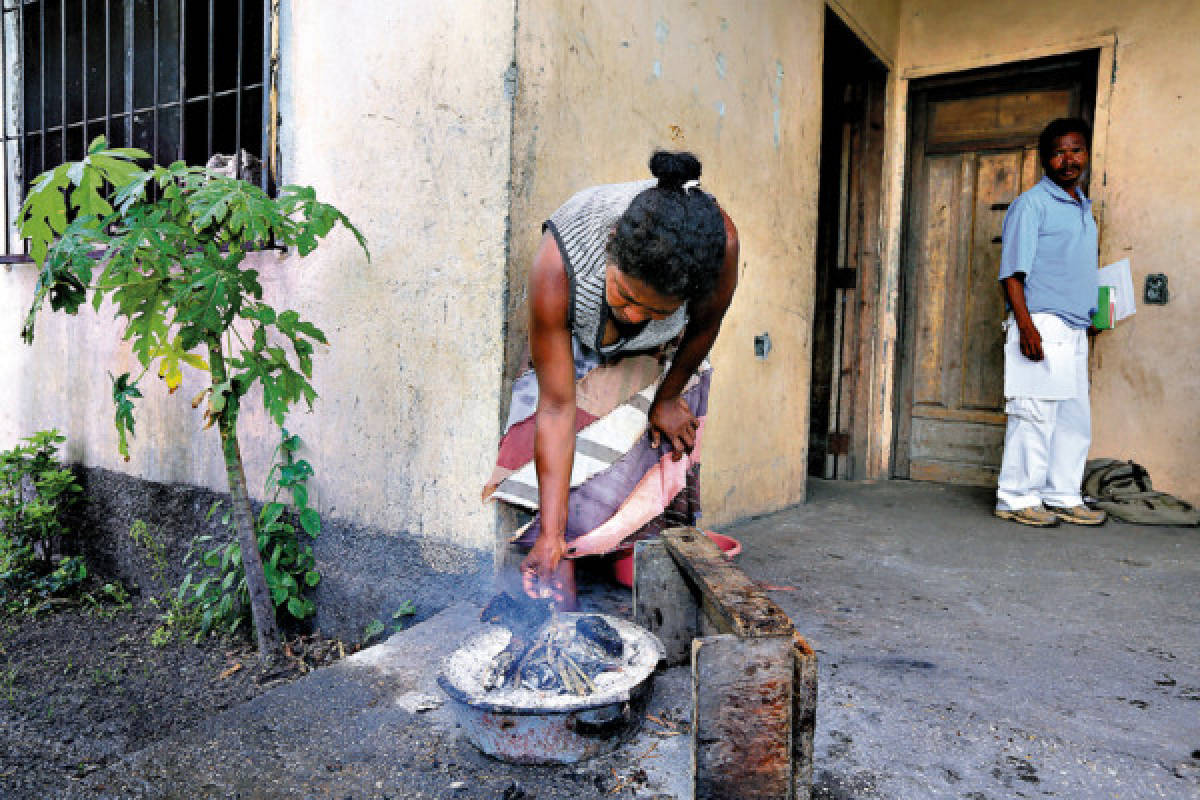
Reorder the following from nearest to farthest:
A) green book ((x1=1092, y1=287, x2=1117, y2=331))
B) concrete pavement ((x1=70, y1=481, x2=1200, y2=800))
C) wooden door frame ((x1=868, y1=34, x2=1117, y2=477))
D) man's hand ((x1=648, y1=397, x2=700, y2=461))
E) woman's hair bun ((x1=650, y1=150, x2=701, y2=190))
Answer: concrete pavement ((x1=70, y1=481, x2=1200, y2=800))
woman's hair bun ((x1=650, y1=150, x2=701, y2=190))
man's hand ((x1=648, y1=397, x2=700, y2=461))
green book ((x1=1092, y1=287, x2=1117, y2=331))
wooden door frame ((x1=868, y1=34, x2=1117, y2=477))

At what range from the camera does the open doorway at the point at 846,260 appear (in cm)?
477

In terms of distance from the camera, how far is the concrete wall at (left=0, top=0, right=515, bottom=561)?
2432 millimetres

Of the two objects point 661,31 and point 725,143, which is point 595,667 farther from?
point 725,143

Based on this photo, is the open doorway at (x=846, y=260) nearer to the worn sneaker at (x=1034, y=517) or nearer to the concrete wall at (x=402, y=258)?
the worn sneaker at (x=1034, y=517)

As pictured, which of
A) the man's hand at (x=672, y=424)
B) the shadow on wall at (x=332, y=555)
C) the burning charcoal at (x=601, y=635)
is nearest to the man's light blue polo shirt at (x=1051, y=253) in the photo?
the man's hand at (x=672, y=424)

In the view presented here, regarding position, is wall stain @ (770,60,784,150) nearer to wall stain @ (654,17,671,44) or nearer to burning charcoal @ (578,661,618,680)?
wall stain @ (654,17,671,44)

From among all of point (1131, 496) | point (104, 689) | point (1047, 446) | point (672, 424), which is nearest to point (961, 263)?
point (1047, 446)

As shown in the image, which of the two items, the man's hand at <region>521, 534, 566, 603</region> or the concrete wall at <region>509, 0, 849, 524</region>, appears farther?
the concrete wall at <region>509, 0, 849, 524</region>

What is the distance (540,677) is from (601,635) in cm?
17

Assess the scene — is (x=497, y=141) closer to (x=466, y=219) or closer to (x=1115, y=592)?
(x=466, y=219)

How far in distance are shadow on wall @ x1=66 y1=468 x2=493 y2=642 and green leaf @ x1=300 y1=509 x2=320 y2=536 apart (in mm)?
45

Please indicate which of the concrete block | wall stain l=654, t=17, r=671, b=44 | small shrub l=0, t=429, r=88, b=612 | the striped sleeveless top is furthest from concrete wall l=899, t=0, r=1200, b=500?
small shrub l=0, t=429, r=88, b=612

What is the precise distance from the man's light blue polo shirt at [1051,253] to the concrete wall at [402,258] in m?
2.58

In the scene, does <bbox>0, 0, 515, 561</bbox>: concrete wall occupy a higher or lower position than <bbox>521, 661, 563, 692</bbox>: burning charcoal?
higher
